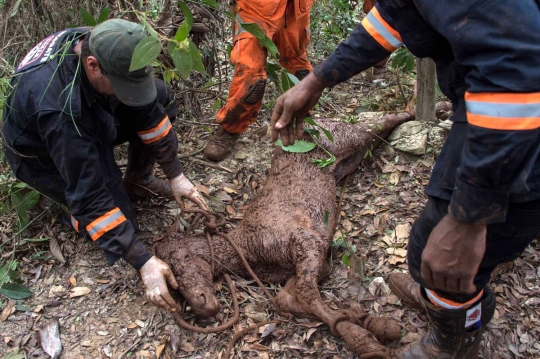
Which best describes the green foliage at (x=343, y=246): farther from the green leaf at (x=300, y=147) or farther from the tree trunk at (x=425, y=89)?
the tree trunk at (x=425, y=89)

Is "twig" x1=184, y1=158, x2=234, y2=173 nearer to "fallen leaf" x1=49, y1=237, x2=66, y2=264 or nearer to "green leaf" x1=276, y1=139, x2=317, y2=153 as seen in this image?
"green leaf" x1=276, y1=139, x2=317, y2=153

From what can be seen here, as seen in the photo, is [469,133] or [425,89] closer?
[469,133]

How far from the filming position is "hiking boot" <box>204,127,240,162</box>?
3986 millimetres

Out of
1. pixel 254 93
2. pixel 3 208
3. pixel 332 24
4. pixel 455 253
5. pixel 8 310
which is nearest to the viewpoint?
pixel 455 253

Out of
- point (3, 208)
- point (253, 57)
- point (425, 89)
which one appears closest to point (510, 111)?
point (253, 57)

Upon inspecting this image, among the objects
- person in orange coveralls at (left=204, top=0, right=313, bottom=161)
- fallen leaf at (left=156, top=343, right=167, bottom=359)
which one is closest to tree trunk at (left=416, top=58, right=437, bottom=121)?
person in orange coveralls at (left=204, top=0, right=313, bottom=161)

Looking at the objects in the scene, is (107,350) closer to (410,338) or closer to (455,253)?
(410,338)

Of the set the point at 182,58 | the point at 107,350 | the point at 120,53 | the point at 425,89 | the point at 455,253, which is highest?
the point at 182,58

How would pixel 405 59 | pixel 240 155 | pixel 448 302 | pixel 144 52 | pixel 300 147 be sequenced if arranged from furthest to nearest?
pixel 240 155
pixel 405 59
pixel 300 147
pixel 448 302
pixel 144 52

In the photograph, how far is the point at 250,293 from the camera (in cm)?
290

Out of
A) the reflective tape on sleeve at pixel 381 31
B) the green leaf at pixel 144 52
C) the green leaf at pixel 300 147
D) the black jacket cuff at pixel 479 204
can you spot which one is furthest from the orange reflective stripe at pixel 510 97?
the green leaf at pixel 300 147

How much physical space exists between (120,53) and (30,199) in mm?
1674

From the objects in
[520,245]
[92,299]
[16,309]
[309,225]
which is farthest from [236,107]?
[520,245]

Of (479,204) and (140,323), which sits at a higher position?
(479,204)
